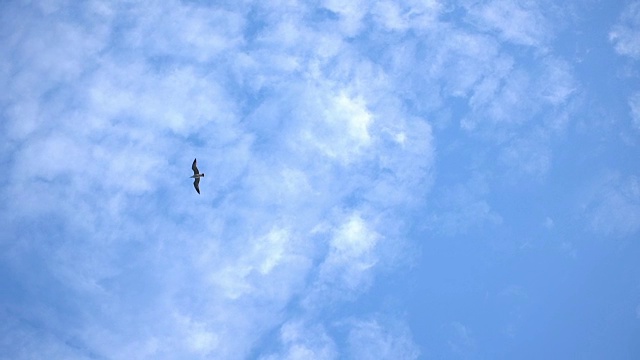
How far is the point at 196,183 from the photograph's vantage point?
5838 cm
